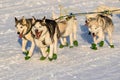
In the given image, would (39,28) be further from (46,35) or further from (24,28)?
(24,28)

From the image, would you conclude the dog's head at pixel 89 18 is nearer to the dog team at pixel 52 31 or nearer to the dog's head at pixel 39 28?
the dog team at pixel 52 31

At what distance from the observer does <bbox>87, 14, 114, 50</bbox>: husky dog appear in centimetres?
843

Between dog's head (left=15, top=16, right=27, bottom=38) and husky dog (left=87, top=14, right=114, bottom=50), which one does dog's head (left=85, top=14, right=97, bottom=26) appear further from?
dog's head (left=15, top=16, right=27, bottom=38)

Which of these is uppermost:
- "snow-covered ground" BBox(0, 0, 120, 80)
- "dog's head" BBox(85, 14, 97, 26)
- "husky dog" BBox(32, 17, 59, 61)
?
"dog's head" BBox(85, 14, 97, 26)

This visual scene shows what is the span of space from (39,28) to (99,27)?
156cm

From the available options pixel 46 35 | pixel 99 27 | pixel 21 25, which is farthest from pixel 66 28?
pixel 21 25

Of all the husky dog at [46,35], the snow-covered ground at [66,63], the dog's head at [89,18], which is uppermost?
the dog's head at [89,18]

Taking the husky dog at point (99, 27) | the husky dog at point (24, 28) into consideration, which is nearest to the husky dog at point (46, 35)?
the husky dog at point (24, 28)

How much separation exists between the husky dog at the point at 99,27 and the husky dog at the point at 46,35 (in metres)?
0.79

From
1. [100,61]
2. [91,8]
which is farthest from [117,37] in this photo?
[91,8]

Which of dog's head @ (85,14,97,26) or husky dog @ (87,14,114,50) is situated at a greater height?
dog's head @ (85,14,97,26)

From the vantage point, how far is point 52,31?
7.87 m

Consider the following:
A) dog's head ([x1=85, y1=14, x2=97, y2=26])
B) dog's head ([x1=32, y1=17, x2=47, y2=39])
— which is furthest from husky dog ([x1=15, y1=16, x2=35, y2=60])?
dog's head ([x1=85, y1=14, x2=97, y2=26])

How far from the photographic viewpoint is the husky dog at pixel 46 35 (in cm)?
757
